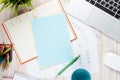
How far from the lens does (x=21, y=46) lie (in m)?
1.14

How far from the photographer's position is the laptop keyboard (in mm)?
1069

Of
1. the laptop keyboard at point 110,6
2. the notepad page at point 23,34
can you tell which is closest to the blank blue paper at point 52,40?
the notepad page at point 23,34

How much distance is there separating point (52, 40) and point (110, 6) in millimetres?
243

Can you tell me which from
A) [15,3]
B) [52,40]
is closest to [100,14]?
[52,40]

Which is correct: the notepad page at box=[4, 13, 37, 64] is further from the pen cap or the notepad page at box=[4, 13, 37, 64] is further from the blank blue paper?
the pen cap

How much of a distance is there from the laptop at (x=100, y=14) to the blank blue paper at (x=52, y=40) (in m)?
0.06

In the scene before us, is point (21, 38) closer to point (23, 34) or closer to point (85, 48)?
point (23, 34)

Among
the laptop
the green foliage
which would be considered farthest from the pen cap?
the green foliage

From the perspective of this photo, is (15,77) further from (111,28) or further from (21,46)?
(111,28)

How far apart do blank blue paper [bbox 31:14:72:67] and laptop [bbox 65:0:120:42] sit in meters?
0.06

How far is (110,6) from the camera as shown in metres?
1.07

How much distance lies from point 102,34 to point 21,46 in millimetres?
301

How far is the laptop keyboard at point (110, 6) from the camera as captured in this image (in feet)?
3.51

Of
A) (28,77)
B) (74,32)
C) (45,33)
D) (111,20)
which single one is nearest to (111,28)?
(111,20)
